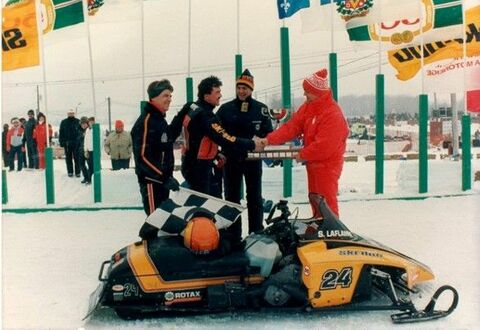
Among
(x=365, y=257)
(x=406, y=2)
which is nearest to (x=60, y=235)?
(x=365, y=257)

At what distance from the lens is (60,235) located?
17.1 ft

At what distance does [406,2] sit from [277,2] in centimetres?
143

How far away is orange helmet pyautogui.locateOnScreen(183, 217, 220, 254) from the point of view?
3113 mm

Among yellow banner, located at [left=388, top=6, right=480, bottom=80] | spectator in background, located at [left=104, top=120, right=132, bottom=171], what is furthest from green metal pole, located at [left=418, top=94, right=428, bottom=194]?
spectator in background, located at [left=104, top=120, right=132, bottom=171]

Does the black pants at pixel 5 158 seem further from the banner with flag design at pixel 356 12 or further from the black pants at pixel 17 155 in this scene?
the banner with flag design at pixel 356 12

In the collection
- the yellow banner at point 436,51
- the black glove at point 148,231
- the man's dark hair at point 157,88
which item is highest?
the yellow banner at point 436,51

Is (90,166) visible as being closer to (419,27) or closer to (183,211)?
(419,27)

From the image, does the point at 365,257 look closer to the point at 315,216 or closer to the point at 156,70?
the point at 315,216

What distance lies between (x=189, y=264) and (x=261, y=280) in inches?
15.2

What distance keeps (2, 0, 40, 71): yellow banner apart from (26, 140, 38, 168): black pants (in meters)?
2.70

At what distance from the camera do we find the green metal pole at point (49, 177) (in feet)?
21.4

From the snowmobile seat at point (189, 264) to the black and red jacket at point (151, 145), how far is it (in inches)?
26.0

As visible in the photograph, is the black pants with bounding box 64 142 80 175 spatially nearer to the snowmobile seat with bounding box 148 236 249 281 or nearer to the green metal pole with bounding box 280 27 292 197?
the green metal pole with bounding box 280 27 292 197

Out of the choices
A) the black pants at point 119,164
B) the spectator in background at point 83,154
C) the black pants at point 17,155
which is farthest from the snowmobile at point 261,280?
the black pants at point 17,155
